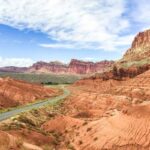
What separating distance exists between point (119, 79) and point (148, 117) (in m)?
118

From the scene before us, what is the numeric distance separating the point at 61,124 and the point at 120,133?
37.8ft

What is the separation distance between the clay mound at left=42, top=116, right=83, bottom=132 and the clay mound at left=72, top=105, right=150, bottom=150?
4.08 m

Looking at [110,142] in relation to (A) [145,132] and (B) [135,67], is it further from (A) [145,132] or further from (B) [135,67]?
(B) [135,67]

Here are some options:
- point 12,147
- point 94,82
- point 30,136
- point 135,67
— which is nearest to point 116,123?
point 30,136

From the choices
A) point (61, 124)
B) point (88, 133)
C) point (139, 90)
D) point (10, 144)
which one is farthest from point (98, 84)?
point (10, 144)

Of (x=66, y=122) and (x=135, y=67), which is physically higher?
(x=135, y=67)

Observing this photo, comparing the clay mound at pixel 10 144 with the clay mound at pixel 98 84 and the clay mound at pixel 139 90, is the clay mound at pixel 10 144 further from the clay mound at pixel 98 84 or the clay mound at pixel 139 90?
the clay mound at pixel 98 84

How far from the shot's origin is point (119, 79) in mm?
149000

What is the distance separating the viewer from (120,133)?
106ft

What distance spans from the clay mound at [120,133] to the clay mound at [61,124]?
408cm

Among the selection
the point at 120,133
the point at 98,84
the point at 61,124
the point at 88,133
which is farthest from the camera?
the point at 98,84

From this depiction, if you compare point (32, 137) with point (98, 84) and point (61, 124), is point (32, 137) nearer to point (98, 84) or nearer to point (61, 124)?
point (61, 124)

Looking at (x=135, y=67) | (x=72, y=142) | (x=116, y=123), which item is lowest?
(x=72, y=142)

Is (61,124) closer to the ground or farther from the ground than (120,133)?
closer to the ground
